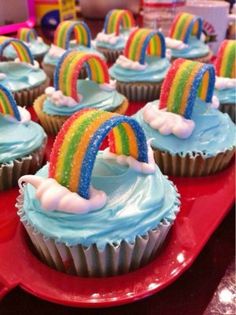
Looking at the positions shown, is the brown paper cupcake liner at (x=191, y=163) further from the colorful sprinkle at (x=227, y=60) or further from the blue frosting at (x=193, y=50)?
the blue frosting at (x=193, y=50)

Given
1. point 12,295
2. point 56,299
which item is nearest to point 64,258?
point 56,299

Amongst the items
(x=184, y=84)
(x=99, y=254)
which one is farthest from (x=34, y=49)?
(x=99, y=254)

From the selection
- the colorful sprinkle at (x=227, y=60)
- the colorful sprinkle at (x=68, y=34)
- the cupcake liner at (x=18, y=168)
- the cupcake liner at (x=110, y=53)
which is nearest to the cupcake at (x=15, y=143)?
the cupcake liner at (x=18, y=168)

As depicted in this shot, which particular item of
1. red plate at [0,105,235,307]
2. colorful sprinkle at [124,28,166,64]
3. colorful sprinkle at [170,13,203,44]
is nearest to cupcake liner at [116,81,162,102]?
colorful sprinkle at [124,28,166,64]

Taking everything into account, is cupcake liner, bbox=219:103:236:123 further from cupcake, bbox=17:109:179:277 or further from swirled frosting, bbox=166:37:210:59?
cupcake, bbox=17:109:179:277

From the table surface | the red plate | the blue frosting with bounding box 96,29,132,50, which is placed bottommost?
the table surface

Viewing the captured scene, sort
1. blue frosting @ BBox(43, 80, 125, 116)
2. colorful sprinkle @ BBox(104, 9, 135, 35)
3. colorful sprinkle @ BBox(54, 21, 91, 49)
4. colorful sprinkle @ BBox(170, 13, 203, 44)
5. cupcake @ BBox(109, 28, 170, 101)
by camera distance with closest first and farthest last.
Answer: blue frosting @ BBox(43, 80, 125, 116) < cupcake @ BBox(109, 28, 170, 101) < colorful sprinkle @ BBox(54, 21, 91, 49) < colorful sprinkle @ BBox(170, 13, 203, 44) < colorful sprinkle @ BBox(104, 9, 135, 35)
